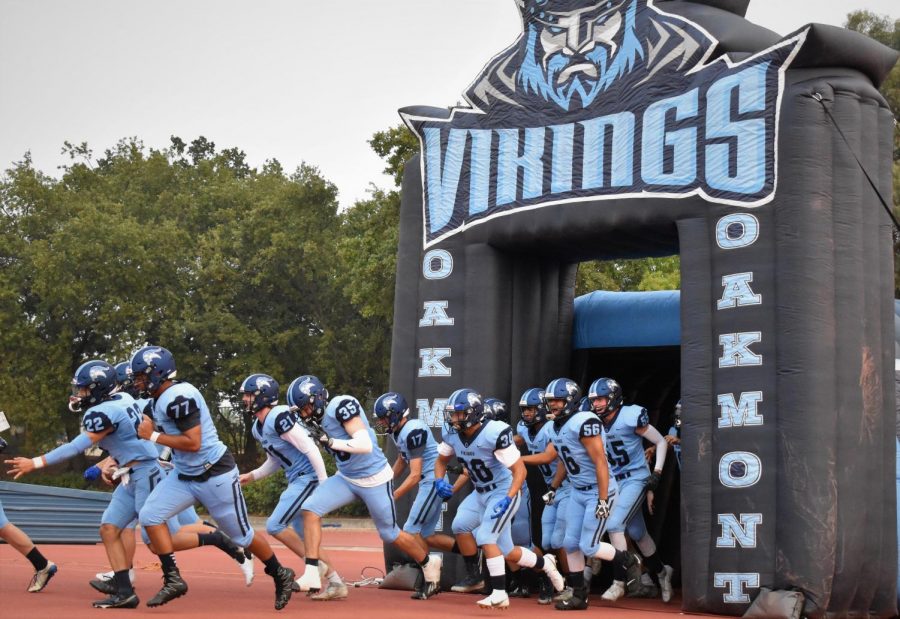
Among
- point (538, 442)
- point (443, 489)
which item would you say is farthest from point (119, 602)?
point (538, 442)

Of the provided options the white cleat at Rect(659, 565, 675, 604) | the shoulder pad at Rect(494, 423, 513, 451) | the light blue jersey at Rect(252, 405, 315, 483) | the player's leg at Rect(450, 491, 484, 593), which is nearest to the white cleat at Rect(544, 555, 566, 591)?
the player's leg at Rect(450, 491, 484, 593)

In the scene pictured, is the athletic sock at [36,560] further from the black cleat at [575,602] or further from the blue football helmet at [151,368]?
the black cleat at [575,602]

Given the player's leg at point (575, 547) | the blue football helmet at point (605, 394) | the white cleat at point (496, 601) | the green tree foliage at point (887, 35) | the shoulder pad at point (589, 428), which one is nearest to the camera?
the white cleat at point (496, 601)

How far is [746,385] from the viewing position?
10836 millimetres

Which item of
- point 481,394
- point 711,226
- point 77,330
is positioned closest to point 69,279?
point 77,330

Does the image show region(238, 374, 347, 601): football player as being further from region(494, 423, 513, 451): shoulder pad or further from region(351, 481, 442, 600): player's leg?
region(494, 423, 513, 451): shoulder pad

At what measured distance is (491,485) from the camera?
11625 millimetres

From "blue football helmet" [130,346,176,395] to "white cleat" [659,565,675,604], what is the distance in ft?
19.5

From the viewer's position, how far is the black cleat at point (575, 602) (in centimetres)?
1126

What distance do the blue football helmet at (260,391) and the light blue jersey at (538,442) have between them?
2.87 m

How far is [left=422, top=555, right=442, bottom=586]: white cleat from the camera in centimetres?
1202

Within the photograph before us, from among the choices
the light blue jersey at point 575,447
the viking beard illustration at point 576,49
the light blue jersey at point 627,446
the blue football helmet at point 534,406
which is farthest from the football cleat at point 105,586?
the viking beard illustration at point 576,49

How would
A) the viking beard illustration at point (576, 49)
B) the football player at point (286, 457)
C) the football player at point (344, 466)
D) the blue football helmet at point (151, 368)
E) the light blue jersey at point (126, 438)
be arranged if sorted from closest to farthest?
the blue football helmet at point (151, 368), the light blue jersey at point (126, 438), the football player at point (344, 466), the football player at point (286, 457), the viking beard illustration at point (576, 49)

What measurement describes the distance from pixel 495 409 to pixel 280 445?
2.27m
